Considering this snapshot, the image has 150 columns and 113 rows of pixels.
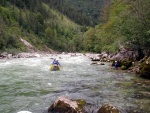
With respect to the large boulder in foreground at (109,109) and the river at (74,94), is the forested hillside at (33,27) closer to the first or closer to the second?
the river at (74,94)

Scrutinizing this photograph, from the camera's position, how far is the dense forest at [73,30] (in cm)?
2655

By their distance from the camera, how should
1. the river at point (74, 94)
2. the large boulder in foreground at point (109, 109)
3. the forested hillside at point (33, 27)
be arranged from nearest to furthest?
1. the large boulder in foreground at point (109, 109)
2. the river at point (74, 94)
3. the forested hillside at point (33, 27)

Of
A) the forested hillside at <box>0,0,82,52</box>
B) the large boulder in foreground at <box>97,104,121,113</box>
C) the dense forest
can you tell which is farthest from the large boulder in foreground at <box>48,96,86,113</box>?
the forested hillside at <box>0,0,82,52</box>

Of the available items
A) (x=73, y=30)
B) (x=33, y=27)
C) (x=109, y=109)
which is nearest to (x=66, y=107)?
(x=109, y=109)

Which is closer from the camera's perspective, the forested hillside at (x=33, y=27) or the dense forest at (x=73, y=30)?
the dense forest at (x=73, y=30)

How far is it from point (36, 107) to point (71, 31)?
11684cm

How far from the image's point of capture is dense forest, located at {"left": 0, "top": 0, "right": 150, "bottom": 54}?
26547 mm

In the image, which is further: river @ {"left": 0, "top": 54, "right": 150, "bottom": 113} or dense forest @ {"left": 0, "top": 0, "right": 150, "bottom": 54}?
dense forest @ {"left": 0, "top": 0, "right": 150, "bottom": 54}

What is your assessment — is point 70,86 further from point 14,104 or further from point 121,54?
point 121,54

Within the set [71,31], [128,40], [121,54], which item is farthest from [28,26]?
[128,40]

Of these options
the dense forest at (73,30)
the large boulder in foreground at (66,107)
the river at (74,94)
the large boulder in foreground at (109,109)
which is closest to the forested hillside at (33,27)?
the dense forest at (73,30)

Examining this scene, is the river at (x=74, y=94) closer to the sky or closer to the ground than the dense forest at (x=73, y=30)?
closer to the ground

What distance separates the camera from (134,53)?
111 feet

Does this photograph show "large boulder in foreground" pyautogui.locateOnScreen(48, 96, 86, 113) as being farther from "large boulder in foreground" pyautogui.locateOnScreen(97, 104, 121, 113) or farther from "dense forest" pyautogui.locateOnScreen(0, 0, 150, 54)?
"dense forest" pyautogui.locateOnScreen(0, 0, 150, 54)
